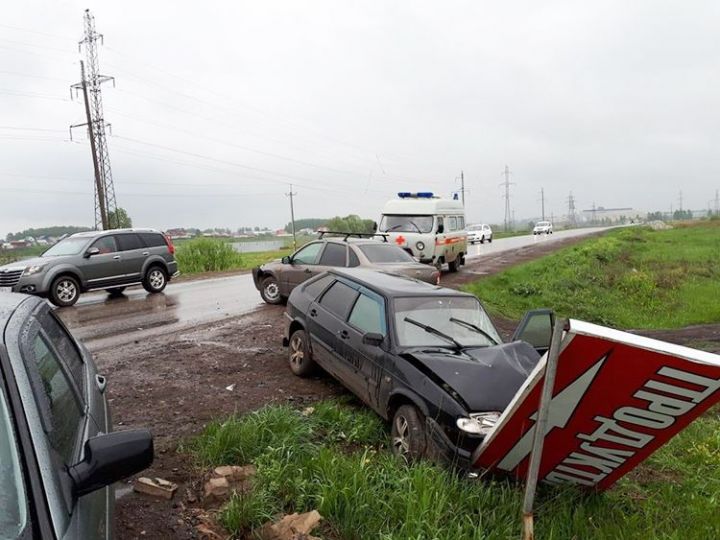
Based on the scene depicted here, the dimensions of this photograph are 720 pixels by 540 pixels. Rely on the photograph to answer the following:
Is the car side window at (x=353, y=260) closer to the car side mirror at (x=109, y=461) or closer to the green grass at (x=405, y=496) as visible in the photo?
the green grass at (x=405, y=496)

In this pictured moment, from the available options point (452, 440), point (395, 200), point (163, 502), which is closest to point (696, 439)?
point (452, 440)

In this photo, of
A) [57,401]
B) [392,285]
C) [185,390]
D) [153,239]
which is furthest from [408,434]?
[153,239]

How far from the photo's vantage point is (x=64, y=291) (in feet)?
41.9

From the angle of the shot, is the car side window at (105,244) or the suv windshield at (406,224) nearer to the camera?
the car side window at (105,244)

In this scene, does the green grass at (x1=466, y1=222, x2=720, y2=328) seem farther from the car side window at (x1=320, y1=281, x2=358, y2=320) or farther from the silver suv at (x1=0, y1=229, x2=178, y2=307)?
the silver suv at (x1=0, y1=229, x2=178, y2=307)

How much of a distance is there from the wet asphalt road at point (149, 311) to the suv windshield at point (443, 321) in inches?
210

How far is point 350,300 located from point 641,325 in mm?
10475

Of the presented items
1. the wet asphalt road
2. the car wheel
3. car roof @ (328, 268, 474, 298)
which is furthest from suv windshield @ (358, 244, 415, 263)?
the car wheel

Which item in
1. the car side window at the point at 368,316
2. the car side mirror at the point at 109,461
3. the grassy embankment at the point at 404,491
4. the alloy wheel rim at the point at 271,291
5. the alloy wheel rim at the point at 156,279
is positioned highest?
the car side mirror at the point at 109,461

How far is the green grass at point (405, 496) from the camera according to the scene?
344 centimetres

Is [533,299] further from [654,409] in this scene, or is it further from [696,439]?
[654,409]

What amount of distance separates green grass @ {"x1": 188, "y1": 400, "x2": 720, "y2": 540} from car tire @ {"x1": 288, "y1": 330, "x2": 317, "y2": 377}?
1.72 m

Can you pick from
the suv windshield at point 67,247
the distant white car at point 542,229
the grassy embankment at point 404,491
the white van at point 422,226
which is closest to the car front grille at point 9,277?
the suv windshield at point 67,247

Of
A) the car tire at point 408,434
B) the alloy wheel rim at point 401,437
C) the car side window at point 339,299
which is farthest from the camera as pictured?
the car side window at point 339,299
